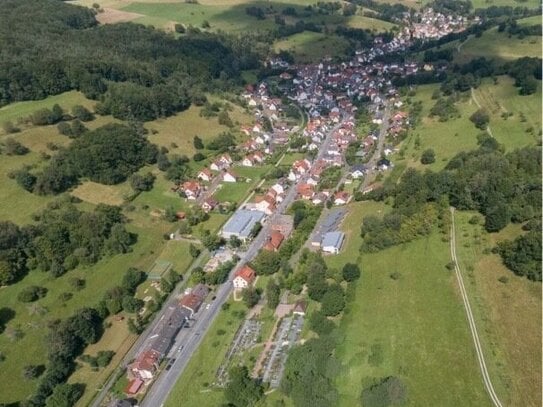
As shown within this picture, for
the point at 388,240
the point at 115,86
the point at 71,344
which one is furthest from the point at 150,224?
the point at 115,86

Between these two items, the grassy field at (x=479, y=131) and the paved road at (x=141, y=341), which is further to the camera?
the grassy field at (x=479, y=131)

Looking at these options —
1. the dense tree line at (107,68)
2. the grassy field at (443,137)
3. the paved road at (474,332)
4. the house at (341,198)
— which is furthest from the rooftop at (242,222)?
the dense tree line at (107,68)

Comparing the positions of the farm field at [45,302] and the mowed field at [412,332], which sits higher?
the mowed field at [412,332]

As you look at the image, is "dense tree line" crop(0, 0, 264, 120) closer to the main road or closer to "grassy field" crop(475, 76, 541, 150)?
the main road

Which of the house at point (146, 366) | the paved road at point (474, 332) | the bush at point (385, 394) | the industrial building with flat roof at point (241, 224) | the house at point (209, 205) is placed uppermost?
the paved road at point (474, 332)

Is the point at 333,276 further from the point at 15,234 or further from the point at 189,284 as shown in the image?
the point at 15,234

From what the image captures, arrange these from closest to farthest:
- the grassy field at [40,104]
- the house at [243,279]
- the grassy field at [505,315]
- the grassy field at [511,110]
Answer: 1. the grassy field at [505,315]
2. the house at [243,279]
3. the grassy field at [511,110]
4. the grassy field at [40,104]

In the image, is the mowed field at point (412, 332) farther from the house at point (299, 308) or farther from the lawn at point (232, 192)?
the lawn at point (232, 192)
